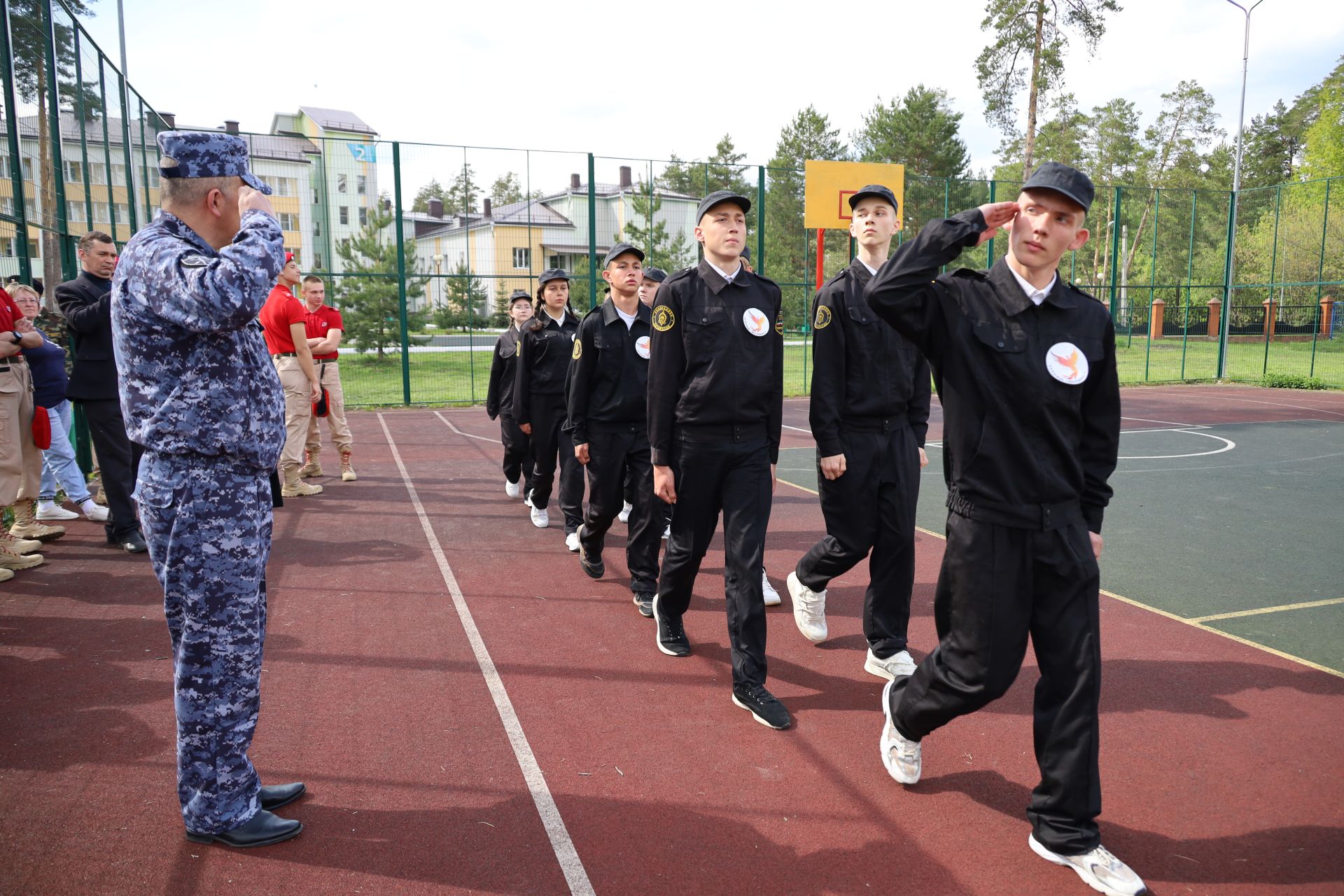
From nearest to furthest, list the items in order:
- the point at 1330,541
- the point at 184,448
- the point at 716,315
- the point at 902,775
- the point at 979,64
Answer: the point at 184,448 < the point at 902,775 < the point at 716,315 < the point at 1330,541 < the point at 979,64

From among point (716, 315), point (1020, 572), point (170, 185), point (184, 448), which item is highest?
point (170, 185)

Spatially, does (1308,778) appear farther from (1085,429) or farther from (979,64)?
(979,64)

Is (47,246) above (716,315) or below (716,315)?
above

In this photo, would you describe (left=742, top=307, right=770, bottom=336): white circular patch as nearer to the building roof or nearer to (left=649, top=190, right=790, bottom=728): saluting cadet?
(left=649, top=190, right=790, bottom=728): saluting cadet

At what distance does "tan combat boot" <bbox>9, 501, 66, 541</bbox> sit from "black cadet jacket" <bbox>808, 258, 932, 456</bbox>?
622cm

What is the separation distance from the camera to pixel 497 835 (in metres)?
3.16

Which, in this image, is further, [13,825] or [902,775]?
[902,775]

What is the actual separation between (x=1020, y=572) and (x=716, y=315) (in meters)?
1.96

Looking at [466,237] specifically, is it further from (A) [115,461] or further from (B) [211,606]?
(B) [211,606]

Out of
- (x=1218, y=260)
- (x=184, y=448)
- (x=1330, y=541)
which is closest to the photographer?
(x=184, y=448)

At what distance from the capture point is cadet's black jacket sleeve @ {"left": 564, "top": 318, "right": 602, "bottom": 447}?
5934 mm

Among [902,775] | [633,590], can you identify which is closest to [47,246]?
[633,590]

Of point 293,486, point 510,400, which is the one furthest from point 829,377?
point 293,486

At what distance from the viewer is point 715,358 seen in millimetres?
4320
